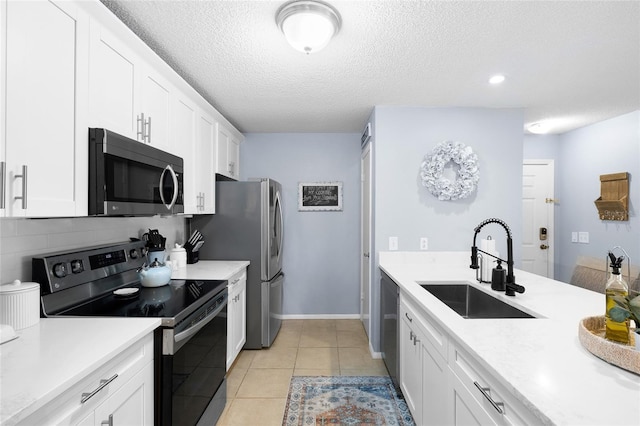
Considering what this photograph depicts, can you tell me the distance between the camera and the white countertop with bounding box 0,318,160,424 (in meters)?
0.86

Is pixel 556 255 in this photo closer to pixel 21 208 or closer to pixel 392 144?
pixel 392 144

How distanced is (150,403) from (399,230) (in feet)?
7.55

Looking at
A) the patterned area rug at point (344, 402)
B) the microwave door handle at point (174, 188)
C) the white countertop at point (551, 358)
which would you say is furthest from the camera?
the patterned area rug at point (344, 402)

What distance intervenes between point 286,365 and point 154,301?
1562mm

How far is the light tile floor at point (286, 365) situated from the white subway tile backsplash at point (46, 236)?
4.72 ft

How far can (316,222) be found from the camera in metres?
4.16

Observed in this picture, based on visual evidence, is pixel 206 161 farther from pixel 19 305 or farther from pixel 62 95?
pixel 19 305

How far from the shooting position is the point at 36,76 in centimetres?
120

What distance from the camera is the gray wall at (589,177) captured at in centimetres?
326

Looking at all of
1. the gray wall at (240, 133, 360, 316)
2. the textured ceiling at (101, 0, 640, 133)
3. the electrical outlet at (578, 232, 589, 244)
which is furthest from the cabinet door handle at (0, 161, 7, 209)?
the electrical outlet at (578, 232, 589, 244)

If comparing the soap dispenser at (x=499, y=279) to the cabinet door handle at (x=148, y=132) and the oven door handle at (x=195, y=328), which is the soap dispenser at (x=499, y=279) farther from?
the cabinet door handle at (x=148, y=132)

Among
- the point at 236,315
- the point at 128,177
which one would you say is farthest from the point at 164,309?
the point at 236,315

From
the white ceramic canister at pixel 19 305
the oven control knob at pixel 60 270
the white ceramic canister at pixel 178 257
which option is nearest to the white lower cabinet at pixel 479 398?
the white ceramic canister at pixel 19 305

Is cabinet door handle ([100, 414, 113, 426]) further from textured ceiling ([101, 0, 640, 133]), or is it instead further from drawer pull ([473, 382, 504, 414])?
textured ceiling ([101, 0, 640, 133])
